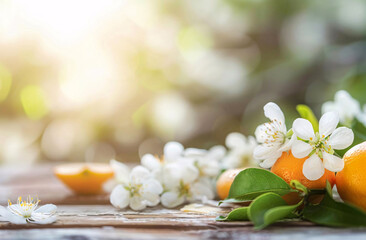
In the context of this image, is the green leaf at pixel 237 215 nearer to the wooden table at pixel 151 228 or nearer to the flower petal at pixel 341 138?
the wooden table at pixel 151 228

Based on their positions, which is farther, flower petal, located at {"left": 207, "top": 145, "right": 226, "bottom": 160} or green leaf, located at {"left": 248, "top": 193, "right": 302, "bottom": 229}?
flower petal, located at {"left": 207, "top": 145, "right": 226, "bottom": 160}

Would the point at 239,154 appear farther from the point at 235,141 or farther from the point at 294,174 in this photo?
the point at 294,174

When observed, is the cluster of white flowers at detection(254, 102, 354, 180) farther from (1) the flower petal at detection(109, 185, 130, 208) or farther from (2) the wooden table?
(1) the flower petal at detection(109, 185, 130, 208)

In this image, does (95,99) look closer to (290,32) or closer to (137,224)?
(290,32)

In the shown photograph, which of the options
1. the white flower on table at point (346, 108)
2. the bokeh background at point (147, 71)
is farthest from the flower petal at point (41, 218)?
the bokeh background at point (147, 71)

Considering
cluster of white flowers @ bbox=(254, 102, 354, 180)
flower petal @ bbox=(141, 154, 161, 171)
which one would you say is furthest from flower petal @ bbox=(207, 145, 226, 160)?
cluster of white flowers @ bbox=(254, 102, 354, 180)

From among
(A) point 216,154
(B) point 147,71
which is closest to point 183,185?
(A) point 216,154
